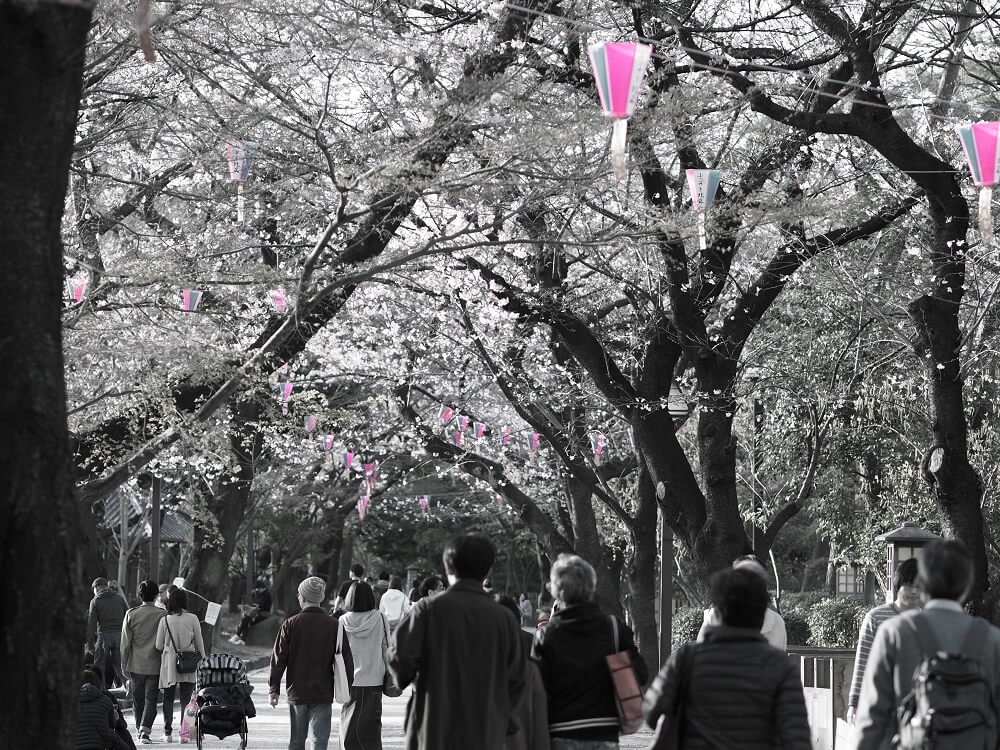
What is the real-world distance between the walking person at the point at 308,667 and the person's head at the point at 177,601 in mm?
3446

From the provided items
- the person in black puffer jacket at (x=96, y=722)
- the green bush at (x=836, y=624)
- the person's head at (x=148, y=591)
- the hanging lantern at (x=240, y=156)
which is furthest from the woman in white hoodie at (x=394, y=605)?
the person in black puffer jacket at (x=96, y=722)

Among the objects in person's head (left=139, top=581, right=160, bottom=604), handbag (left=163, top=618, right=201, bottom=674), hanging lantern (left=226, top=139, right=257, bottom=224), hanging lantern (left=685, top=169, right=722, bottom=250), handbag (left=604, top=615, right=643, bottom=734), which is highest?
hanging lantern (left=226, top=139, right=257, bottom=224)

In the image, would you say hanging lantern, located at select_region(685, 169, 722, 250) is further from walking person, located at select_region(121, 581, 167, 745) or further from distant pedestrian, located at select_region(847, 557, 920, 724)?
walking person, located at select_region(121, 581, 167, 745)

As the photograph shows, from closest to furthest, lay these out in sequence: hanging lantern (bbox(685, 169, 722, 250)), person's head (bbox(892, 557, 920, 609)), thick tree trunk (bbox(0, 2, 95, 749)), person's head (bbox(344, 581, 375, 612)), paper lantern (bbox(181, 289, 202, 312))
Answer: thick tree trunk (bbox(0, 2, 95, 749)) < person's head (bbox(892, 557, 920, 609)) < person's head (bbox(344, 581, 375, 612)) < hanging lantern (bbox(685, 169, 722, 250)) < paper lantern (bbox(181, 289, 202, 312))

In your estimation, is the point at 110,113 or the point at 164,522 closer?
the point at 110,113

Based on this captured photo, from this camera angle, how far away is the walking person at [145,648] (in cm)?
1388

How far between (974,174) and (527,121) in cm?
356

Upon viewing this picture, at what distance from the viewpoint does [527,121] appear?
11297 millimetres

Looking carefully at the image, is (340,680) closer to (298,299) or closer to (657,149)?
(298,299)

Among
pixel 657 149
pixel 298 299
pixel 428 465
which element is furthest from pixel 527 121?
pixel 428 465

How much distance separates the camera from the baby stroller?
11188 mm

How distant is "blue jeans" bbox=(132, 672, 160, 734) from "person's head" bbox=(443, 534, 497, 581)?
825cm

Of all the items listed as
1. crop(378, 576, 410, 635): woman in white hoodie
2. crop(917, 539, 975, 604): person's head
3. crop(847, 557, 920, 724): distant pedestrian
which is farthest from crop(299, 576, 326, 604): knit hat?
crop(378, 576, 410, 635): woman in white hoodie

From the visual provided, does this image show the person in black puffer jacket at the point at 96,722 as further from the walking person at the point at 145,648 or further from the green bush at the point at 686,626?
the green bush at the point at 686,626
